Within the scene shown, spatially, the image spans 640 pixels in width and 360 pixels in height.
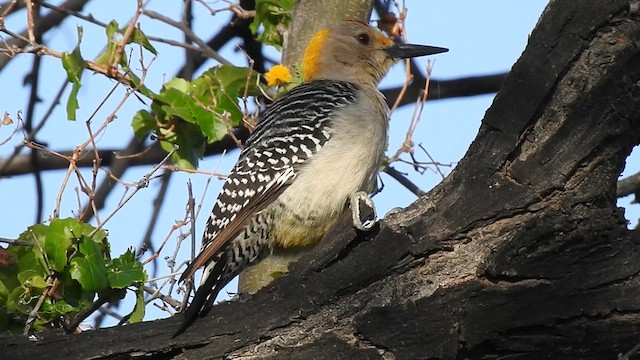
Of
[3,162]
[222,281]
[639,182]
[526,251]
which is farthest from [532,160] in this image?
[3,162]

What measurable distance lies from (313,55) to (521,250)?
3193 millimetres

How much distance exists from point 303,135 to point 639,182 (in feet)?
6.87

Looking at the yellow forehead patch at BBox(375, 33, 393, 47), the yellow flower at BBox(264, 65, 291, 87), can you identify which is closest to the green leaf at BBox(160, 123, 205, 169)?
the yellow flower at BBox(264, 65, 291, 87)

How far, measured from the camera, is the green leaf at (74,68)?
5.40m

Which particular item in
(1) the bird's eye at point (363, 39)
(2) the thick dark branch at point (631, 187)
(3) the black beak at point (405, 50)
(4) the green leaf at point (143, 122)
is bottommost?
(2) the thick dark branch at point (631, 187)

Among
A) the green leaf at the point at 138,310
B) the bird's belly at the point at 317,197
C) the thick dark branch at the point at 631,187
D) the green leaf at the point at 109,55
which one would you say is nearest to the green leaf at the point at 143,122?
the green leaf at the point at 109,55

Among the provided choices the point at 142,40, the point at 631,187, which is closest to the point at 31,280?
the point at 142,40

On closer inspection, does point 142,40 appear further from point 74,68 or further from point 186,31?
point 186,31

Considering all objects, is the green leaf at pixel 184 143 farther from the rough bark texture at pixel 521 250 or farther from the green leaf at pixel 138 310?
the rough bark texture at pixel 521 250

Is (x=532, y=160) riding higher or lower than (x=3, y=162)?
lower

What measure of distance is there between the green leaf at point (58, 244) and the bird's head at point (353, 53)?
2.66 m

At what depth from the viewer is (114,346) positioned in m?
4.14

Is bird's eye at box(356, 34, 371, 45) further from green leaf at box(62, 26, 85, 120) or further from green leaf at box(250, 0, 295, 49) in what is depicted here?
green leaf at box(62, 26, 85, 120)

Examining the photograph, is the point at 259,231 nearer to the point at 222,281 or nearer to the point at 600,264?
the point at 222,281
